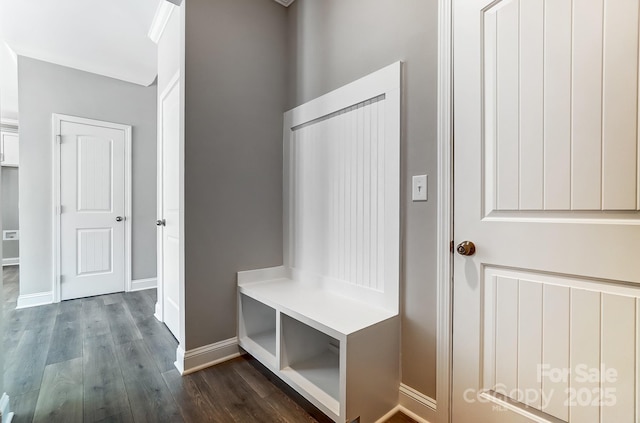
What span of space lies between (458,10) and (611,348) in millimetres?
1394

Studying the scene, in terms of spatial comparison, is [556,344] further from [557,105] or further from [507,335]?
[557,105]

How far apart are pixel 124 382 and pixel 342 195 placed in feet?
5.59

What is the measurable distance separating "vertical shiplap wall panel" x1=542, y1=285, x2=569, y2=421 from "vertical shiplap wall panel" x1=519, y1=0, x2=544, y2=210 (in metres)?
0.32

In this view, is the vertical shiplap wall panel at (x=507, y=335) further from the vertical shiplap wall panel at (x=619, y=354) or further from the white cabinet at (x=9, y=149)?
the white cabinet at (x=9, y=149)

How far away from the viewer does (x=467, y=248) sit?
1.22 m

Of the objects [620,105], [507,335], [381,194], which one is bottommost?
[507,335]

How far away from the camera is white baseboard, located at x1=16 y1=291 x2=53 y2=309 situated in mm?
2990

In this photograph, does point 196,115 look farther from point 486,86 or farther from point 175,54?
point 486,86

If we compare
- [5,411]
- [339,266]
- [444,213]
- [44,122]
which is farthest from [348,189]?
[44,122]

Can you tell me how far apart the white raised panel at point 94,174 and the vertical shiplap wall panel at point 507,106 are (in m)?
3.96

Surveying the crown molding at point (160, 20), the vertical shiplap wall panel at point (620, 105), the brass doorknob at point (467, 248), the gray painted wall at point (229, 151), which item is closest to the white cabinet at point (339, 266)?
the gray painted wall at point (229, 151)

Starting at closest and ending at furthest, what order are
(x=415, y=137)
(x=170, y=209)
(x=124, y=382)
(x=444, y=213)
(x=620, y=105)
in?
(x=620, y=105) → (x=444, y=213) → (x=415, y=137) → (x=124, y=382) → (x=170, y=209)

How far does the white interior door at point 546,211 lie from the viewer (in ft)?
2.97

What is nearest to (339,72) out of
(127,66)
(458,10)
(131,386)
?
(458,10)
